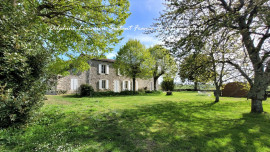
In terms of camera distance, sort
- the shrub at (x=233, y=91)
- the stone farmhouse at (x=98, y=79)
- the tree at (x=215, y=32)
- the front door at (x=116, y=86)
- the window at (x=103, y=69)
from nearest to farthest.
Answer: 1. the tree at (x=215, y=32)
2. the shrub at (x=233, y=91)
3. the stone farmhouse at (x=98, y=79)
4. the window at (x=103, y=69)
5. the front door at (x=116, y=86)

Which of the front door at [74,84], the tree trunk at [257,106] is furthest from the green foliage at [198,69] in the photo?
the front door at [74,84]

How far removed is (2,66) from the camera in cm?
333

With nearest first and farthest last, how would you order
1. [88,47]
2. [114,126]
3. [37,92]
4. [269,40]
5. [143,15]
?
1. [37,92]
2. [114,126]
3. [269,40]
4. [88,47]
5. [143,15]

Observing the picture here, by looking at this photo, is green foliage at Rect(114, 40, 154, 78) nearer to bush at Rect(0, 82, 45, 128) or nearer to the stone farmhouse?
the stone farmhouse

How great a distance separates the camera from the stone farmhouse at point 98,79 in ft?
61.2

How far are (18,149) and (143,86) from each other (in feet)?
85.1

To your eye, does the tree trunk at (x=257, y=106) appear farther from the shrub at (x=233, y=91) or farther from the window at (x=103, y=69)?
the window at (x=103, y=69)

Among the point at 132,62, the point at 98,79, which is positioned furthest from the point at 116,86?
the point at 132,62

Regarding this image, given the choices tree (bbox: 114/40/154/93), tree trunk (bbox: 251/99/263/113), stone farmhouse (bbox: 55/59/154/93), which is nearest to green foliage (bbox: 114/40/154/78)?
tree (bbox: 114/40/154/93)

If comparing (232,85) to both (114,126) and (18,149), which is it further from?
(18,149)

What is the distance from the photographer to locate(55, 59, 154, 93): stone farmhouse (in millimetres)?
18666

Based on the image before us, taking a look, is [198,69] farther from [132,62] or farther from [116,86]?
[116,86]

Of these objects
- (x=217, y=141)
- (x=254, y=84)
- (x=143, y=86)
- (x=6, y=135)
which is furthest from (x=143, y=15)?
(x=143, y=86)

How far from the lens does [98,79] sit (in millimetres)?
21062
